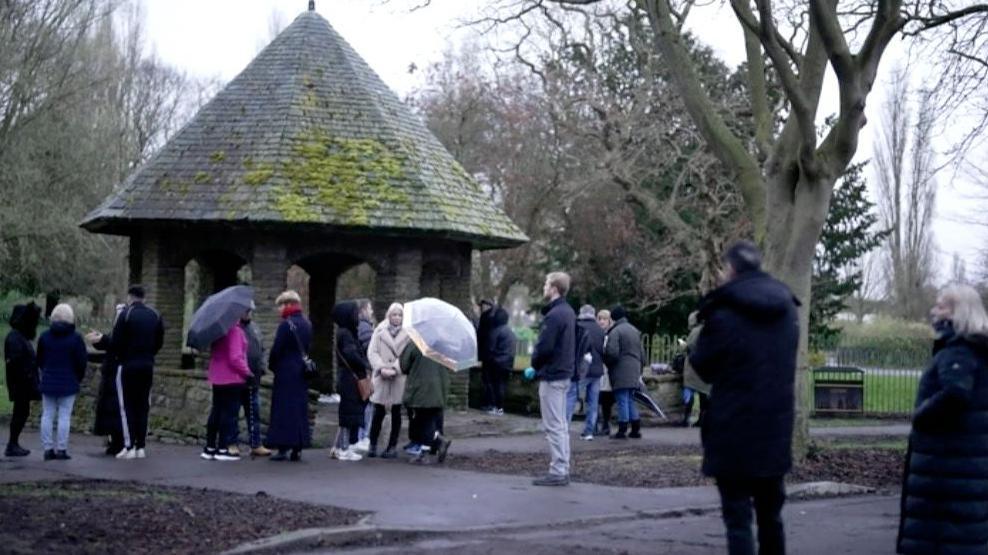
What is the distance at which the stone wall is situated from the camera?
1041 inches

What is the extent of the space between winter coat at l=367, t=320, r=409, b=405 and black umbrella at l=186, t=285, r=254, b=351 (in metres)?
1.65

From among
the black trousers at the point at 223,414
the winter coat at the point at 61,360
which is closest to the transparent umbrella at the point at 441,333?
the black trousers at the point at 223,414

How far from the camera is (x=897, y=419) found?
3134 cm

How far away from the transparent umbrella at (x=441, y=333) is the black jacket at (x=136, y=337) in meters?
2.92

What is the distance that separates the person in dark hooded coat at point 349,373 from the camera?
59.0 feet

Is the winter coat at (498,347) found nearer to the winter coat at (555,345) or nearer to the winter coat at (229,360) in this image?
the winter coat at (229,360)

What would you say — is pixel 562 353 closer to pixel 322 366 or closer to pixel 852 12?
pixel 852 12

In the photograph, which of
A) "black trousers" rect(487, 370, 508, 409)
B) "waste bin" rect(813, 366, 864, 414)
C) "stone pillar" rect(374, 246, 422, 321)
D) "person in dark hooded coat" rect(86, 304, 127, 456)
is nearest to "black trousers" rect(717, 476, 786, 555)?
"person in dark hooded coat" rect(86, 304, 127, 456)

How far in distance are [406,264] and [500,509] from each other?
12541mm

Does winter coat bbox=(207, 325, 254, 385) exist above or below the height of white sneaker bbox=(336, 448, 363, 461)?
above

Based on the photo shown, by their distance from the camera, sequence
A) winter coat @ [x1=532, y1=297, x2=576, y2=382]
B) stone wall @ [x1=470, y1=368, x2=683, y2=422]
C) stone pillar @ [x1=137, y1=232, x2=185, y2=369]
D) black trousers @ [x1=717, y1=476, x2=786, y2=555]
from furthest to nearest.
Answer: stone wall @ [x1=470, y1=368, x2=683, y2=422] → stone pillar @ [x1=137, y1=232, x2=185, y2=369] → winter coat @ [x1=532, y1=297, x2=576, y2=382] → black trousers @ [x1=717, y1=476, x2=786, y2=555]

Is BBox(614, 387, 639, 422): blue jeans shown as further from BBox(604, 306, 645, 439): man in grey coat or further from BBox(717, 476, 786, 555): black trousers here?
BBox(717, 476, 786, 555): black trousers

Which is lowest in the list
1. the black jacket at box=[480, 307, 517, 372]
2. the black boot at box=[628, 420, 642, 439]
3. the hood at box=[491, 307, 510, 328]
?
the black boot at box=[628, 420, 642, 439]

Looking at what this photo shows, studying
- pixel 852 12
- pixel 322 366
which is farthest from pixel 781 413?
pixel 322 366
